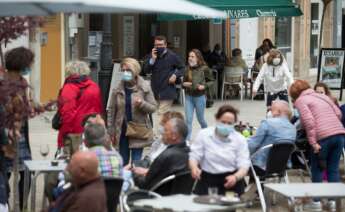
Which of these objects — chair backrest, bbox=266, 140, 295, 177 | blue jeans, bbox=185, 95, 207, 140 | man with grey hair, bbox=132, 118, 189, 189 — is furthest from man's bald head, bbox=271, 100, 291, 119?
blue jeans, bbox=185, 95, 207, 140

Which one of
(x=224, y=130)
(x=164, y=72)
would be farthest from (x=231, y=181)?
(x=164, y=72)

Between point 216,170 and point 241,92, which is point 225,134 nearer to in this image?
point 216,170

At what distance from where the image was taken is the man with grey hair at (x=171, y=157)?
27.8 feet

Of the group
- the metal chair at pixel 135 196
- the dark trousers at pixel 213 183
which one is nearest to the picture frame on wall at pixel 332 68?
the dark trousers at pixel 213 183

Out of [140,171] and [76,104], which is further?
[76,104]

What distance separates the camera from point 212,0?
64.1 feet

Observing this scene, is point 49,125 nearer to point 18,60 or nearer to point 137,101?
point 137,101

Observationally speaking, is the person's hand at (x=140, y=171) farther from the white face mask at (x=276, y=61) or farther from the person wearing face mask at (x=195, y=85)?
the white face mask at (x=276, y=61)

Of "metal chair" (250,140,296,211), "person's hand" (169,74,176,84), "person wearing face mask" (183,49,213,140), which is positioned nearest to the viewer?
"metal chair" (250,140,296,211)

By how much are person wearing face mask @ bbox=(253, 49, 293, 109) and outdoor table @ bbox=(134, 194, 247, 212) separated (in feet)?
27.6

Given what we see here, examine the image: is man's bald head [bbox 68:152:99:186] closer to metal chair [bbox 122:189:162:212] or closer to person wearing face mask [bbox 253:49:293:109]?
metal chair [bbox 122:189:162:212]

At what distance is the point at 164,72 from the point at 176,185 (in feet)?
21.2

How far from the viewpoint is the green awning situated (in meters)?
19.6

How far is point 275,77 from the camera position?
1600 centimetres
